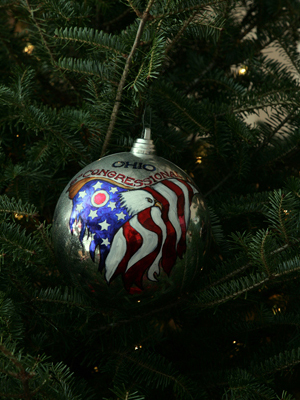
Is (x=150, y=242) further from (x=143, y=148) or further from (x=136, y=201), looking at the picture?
(x=143, y=148)

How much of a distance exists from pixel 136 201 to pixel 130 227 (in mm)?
36

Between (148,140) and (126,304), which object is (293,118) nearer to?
(148,140)

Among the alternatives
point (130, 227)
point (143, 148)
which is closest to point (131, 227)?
point (130, 227)

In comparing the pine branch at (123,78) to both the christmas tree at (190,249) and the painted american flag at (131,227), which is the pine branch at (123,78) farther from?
the painted american flag at (131,227)

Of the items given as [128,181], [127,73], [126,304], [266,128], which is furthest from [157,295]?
[266,128]

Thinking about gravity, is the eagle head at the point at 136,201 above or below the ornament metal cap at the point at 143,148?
below

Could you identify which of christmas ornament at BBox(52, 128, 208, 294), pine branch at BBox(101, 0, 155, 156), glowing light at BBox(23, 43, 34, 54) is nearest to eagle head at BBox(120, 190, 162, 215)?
christmas ornament at BBox(52, 128, 208, 294)

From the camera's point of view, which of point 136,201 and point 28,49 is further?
point 28,49

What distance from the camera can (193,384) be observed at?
56cm

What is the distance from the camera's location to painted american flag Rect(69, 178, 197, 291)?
1.66 feet

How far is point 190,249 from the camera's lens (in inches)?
21.3

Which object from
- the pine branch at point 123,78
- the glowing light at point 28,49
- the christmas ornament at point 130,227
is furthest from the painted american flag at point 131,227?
the glowing light at point 28,49

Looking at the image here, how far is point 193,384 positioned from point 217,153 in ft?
1.38

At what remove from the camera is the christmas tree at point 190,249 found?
54cm
